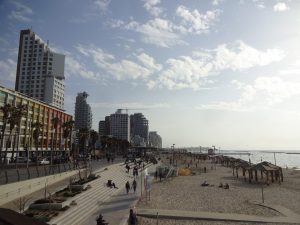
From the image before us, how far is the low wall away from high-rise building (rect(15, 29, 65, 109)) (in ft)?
420

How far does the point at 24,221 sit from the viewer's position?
8.43 meters

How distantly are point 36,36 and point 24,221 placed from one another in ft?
573

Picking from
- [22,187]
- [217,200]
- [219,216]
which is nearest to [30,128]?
[22,187]

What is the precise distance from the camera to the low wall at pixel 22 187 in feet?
87.0

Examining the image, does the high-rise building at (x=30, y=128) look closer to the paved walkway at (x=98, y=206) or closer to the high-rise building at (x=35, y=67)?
the paved walkway at (x=98, y=206)

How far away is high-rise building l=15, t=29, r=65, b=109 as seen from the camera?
15925 cm

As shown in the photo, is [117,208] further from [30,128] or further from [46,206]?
[30,128]

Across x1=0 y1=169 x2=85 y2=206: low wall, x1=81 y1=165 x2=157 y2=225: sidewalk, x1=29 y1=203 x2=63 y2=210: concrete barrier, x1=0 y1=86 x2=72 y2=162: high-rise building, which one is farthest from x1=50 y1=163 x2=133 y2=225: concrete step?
x1=0 y1=86 x2=72 y2=162: high-rise building

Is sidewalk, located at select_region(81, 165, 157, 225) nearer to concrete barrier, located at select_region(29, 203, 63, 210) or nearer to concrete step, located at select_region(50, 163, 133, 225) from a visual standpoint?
concrete step, located at select_region(50, 163, 133, 225)

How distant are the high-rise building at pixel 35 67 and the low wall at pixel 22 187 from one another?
128 m

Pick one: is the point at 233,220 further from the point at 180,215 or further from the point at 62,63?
the point at 62,63

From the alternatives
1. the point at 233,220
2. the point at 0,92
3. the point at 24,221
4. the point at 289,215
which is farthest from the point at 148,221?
the point at 0,92

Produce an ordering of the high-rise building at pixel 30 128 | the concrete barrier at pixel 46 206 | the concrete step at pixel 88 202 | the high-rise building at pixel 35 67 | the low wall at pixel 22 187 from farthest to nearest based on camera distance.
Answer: the high-rise building at pixel 35 67 → the high-rise building at pixel 30 128 → the low wall at pixel 22 187 → the concrete barrier at pixel 46 206 → the concrete step at pixel 88 202

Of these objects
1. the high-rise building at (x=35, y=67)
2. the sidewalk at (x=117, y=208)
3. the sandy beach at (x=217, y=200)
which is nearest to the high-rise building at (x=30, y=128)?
the sidewalk at (x=117, y=208)
